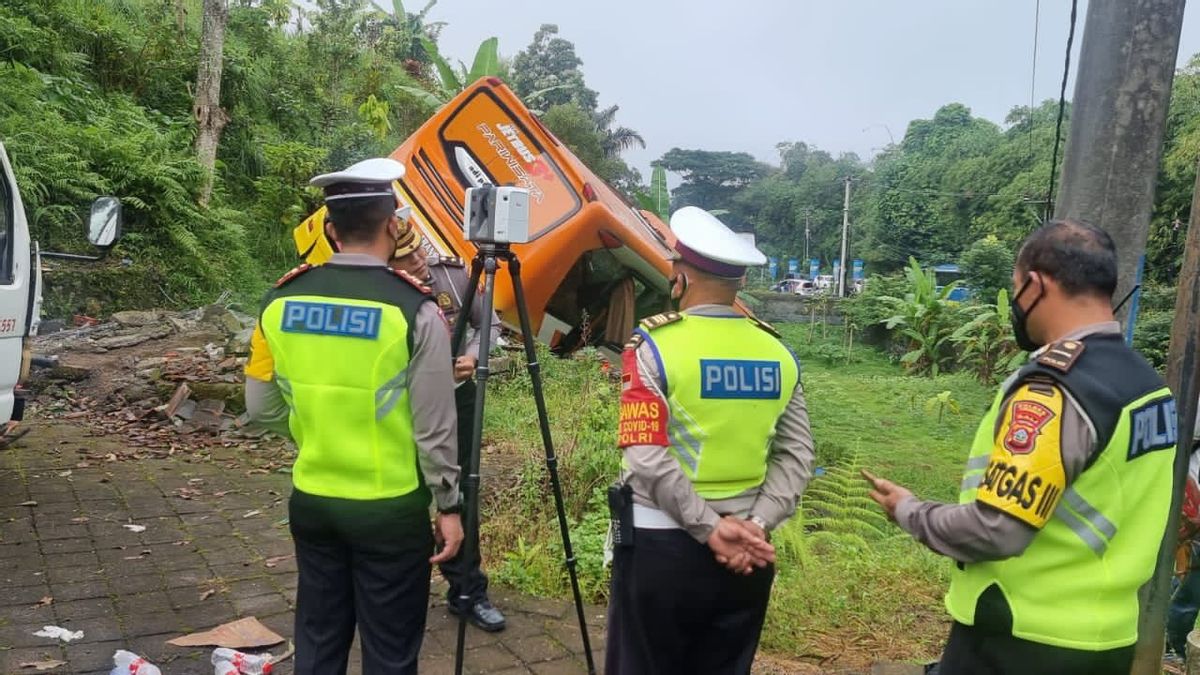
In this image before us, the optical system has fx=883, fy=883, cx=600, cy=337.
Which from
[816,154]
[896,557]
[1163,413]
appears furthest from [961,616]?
[816,154]

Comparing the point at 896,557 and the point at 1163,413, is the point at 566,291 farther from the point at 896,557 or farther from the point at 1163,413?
the point at 1163,413

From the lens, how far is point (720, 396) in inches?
89.0

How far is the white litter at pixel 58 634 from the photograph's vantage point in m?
3.51

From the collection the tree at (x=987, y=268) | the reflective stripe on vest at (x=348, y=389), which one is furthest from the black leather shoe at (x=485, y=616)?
the tree at (x=987, y=268)

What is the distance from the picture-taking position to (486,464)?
20.5ft

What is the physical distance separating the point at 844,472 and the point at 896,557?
1.35m

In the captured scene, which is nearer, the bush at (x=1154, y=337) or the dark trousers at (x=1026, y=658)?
the dark trousers at (x=1026, y=658)

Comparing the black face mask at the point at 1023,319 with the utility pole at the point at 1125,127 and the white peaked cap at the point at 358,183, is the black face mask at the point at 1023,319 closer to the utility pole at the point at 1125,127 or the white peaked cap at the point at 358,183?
the utility pole at the point at 1125,127

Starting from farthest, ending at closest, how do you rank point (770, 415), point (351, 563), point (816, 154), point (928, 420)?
point (816, 154)
point (928, 420)
point (351, 563)
point (770, 415)

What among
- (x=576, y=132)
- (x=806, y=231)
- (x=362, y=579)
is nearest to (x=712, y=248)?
(x=362, y=579)

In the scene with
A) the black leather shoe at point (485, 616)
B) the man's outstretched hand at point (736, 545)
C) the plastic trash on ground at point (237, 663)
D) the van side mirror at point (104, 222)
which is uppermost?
the van side mirror at point (104, 222)

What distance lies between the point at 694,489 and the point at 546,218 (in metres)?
4.37

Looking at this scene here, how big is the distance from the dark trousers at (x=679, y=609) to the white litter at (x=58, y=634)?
2.42 m

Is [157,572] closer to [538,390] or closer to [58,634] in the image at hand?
[58,634]
